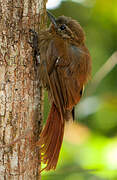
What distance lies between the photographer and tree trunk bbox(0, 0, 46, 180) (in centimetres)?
292

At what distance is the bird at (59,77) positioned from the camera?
3.35 m

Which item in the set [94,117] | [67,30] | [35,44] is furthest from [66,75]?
[94,117]

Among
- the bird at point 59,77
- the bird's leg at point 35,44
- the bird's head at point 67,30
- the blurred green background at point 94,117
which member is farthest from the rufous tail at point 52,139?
the bird's head at point 67,30

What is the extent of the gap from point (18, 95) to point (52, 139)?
0.63 metres

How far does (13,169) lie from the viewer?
115 inches

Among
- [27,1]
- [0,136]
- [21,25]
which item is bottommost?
[0,136]

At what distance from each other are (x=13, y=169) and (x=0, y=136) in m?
0.29

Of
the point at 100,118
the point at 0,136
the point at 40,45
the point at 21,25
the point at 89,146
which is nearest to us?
the point at 0,136

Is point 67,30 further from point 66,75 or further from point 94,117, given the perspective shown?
point 94,117

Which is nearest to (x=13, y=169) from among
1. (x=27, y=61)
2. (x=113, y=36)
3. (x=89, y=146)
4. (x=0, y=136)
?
(x=0, y=136)

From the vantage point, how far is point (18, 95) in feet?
9.87

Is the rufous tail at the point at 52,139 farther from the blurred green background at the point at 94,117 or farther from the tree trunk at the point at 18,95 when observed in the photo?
the blurred green background at the point at 94,117

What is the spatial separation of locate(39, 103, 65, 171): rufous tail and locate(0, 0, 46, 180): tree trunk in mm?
102

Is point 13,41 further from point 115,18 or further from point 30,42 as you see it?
point 115,18
